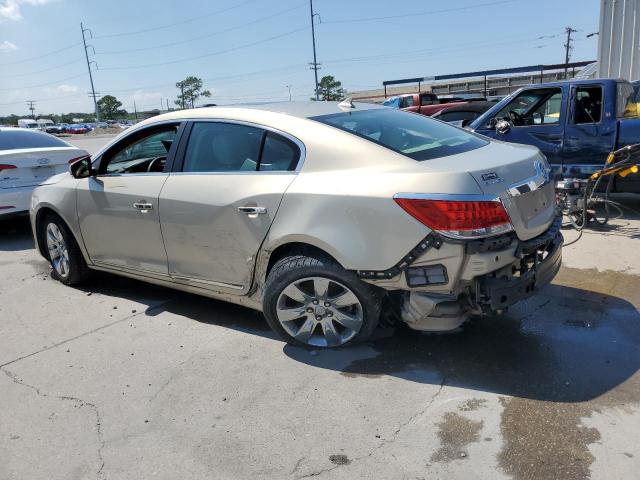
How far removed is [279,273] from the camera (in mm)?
3449

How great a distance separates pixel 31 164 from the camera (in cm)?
725

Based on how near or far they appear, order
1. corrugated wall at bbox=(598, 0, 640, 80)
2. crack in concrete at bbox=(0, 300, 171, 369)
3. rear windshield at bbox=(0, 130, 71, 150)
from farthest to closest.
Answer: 1. corrugated wall at bbox=(598, 0, 640, 80)
2. rear windshield at bbox=(0, 130, 71, 150)
3. crack in concrete at bbox=(0, 300, 171, 369)

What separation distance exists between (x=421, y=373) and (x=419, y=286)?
59 centimetres

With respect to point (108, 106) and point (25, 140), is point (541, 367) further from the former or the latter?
point (108, 106)

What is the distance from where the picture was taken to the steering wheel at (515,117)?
7.40m

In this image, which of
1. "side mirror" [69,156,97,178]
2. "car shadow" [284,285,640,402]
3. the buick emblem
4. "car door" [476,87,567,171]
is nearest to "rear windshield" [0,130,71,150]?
"side mirror" [69,156,97,178]

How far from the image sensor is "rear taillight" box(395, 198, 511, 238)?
2842mm

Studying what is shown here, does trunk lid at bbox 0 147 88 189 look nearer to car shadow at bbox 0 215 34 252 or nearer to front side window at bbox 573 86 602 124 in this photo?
car shadow at bbox 0 215 34 252

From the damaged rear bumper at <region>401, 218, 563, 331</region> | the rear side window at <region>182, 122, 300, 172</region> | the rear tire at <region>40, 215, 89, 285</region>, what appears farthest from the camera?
the rear tire at <region>40, 215, 89, 285</region>

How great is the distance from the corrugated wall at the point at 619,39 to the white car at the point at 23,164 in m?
13.1

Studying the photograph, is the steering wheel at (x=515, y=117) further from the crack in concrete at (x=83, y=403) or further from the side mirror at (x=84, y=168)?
the crack in concrete at (x=83, y=403)

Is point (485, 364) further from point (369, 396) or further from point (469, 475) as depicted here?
point (469, 475)

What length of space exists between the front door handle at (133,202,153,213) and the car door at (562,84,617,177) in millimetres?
5282

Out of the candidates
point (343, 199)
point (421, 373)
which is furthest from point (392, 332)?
point (343, 199)
